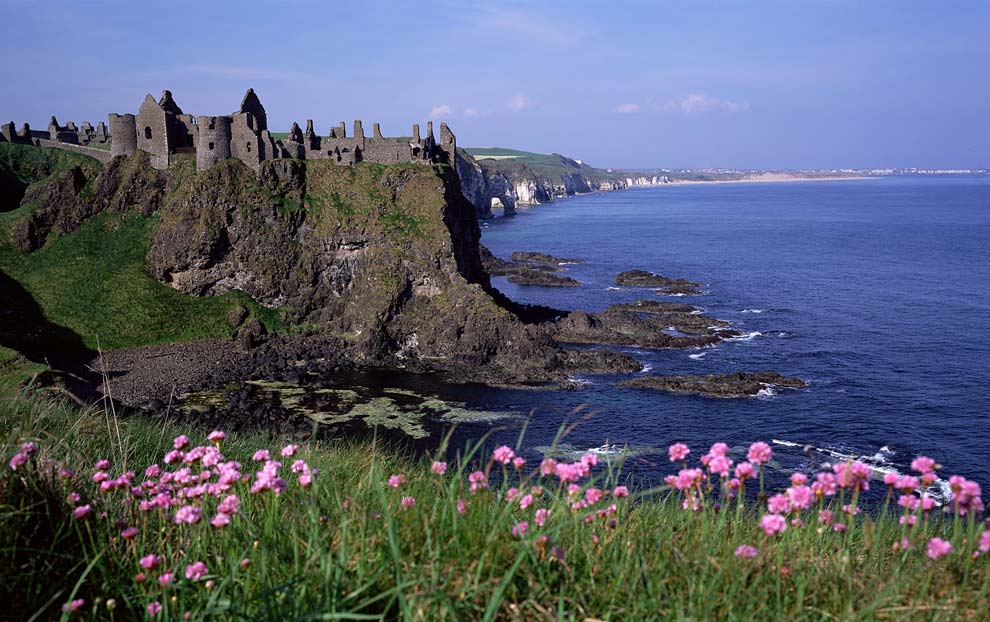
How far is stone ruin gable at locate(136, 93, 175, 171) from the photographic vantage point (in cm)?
6775

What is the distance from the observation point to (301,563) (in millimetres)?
4488

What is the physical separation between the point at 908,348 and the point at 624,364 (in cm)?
2496

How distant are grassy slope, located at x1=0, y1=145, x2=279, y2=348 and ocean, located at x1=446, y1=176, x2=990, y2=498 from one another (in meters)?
28.4

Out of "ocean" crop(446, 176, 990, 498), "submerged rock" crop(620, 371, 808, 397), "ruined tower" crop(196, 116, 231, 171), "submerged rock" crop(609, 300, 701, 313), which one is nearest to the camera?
"ocean" crop(446, 176, 990, 498)

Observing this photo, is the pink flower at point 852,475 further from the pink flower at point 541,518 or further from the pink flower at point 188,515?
the pink flower at point 188,515

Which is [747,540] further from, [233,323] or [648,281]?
[648,281]

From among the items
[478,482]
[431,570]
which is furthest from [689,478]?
[431,570]

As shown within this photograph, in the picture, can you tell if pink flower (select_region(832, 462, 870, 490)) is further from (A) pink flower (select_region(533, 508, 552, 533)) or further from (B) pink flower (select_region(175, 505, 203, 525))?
(B) pink flower (select_region(175, 505, 203, 525))

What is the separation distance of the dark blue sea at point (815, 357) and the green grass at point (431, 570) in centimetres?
162

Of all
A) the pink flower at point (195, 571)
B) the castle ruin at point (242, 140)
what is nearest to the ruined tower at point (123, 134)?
the castle ruin at point (242, 140)

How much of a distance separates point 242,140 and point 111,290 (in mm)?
18690

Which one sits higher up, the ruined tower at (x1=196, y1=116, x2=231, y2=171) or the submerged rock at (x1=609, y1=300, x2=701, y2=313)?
the ruined tower at (x1=196, y1=116, x2=231, y2=171)

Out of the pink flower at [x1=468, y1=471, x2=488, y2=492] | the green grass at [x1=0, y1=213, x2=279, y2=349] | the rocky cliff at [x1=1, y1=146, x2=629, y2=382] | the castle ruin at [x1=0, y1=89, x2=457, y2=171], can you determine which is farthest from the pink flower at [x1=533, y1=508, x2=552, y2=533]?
the castle ruin at [x1=0, y1=89, x2=457, y2=171]

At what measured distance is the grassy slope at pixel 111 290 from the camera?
192ft
